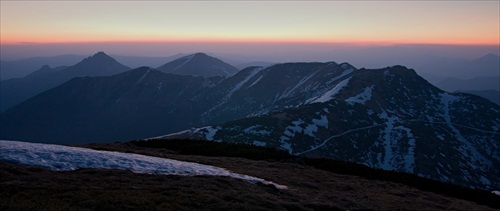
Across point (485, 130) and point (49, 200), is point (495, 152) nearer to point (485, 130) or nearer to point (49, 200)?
point (485, 130)

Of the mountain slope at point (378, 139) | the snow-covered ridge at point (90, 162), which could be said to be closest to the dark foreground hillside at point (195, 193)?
the snow-covered ridge at point (90, 162)

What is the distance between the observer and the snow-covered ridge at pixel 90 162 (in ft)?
74.0

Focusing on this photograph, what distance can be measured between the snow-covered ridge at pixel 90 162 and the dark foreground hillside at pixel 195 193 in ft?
4.90

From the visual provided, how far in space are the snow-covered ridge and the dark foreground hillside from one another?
1493mm

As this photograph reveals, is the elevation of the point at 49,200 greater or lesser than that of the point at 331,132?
greater

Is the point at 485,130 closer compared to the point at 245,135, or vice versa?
the point at 245,135

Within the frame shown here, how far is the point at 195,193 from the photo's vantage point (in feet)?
60.8

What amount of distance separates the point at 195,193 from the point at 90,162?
9.56 m

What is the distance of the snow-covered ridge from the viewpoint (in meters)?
22.5

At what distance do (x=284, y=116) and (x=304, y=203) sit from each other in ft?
520

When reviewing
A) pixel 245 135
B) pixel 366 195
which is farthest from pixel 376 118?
pixel 366 195

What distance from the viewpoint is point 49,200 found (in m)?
15.5

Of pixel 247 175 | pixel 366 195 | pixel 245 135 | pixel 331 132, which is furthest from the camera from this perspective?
pixel 331 132

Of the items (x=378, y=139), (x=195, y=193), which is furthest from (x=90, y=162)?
(x=378, y=139)
